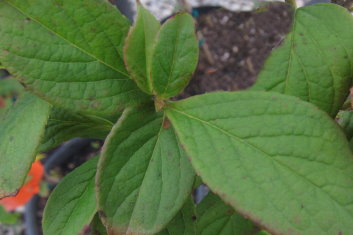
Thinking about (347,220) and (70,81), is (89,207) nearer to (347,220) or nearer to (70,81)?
(70,81)

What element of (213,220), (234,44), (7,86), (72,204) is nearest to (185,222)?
(213,220)

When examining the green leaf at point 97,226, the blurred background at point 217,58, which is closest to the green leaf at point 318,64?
the green leaf at point 97,226

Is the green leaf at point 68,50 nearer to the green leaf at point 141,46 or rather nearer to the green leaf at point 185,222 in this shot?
the green leaf at point 141,46

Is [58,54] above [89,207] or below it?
above

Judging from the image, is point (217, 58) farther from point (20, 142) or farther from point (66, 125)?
point (20, 142)

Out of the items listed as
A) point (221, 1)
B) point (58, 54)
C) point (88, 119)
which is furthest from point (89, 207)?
point (221, 1)

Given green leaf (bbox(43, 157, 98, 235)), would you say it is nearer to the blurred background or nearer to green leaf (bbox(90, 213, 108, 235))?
green leaf (bbox(90, 213, 108, 235))

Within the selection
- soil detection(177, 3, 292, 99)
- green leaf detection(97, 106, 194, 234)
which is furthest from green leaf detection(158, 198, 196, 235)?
soil detection(177, 3, 292, 99)
